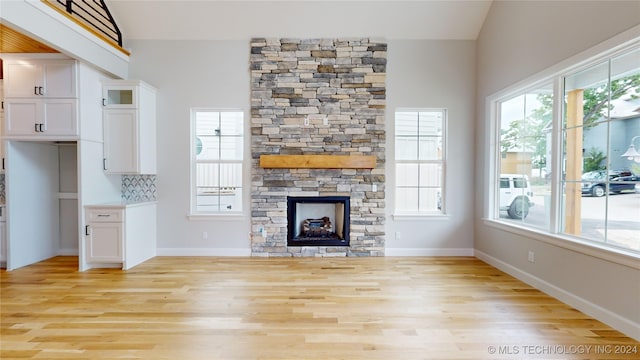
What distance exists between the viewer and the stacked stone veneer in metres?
4.41

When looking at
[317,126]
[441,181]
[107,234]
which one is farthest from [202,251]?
[441,181]

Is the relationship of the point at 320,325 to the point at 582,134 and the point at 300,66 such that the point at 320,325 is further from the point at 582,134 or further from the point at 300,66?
the point at 300,66

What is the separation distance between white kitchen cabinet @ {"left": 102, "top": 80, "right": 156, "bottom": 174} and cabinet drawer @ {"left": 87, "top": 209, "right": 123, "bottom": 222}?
59 cm

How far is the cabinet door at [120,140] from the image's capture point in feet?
13.3

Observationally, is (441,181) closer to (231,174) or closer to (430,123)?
(430,123)

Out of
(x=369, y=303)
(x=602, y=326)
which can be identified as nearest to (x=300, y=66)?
(x=369, y=303)

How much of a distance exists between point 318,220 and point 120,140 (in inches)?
119

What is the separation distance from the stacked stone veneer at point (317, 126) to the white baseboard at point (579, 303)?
1.69 meters

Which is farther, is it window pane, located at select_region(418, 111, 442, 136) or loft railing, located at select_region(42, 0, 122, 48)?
window pane, located at select_region(418, 111, 442, 136)

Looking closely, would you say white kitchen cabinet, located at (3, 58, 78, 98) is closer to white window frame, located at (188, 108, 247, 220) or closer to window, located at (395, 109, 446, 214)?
white window frame, located at (188, 108, 247, 220)

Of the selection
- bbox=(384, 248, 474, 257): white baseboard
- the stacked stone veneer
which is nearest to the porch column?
bbox=(384, 248, 474, 257): white baseboard

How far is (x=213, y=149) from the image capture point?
181 inches

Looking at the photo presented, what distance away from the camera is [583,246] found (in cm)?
264

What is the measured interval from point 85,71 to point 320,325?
4.15 meters
